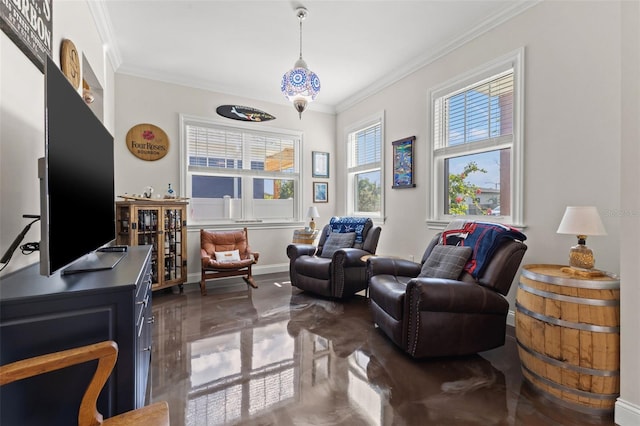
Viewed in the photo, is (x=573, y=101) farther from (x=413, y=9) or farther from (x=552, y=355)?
(x=552, y=355)

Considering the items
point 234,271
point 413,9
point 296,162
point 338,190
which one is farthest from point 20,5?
point 338,190

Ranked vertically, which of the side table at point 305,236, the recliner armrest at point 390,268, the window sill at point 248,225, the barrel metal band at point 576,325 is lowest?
the barrel metal band at point 576,325

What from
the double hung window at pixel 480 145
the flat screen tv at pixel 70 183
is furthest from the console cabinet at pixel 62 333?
the double hung window at pixel 480 145

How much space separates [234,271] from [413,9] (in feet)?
11.7

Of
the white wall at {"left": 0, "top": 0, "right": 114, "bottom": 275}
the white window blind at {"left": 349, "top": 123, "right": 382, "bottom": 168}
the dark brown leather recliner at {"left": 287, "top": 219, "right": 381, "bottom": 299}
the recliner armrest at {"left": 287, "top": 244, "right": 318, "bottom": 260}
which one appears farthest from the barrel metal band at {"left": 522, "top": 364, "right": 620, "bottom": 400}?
the white window blind at {"left": 349, "top": 123, "right": 382, "bottom": 168}

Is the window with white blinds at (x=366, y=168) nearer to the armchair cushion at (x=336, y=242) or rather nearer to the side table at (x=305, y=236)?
the armchair cushion at (x=336, y=242)

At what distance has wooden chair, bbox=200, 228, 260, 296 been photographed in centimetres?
392

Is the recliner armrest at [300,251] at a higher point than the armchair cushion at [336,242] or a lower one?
lower

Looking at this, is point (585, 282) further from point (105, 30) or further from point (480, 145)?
point (105, 30)

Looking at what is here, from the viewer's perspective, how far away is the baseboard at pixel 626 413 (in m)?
1.51

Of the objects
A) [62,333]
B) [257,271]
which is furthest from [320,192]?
→ [62,333]

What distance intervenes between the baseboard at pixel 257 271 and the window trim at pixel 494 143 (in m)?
2.54

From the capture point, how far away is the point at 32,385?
3.41ft

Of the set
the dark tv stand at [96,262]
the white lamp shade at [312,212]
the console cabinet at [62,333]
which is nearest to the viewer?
the console cabinet at [62,333]
